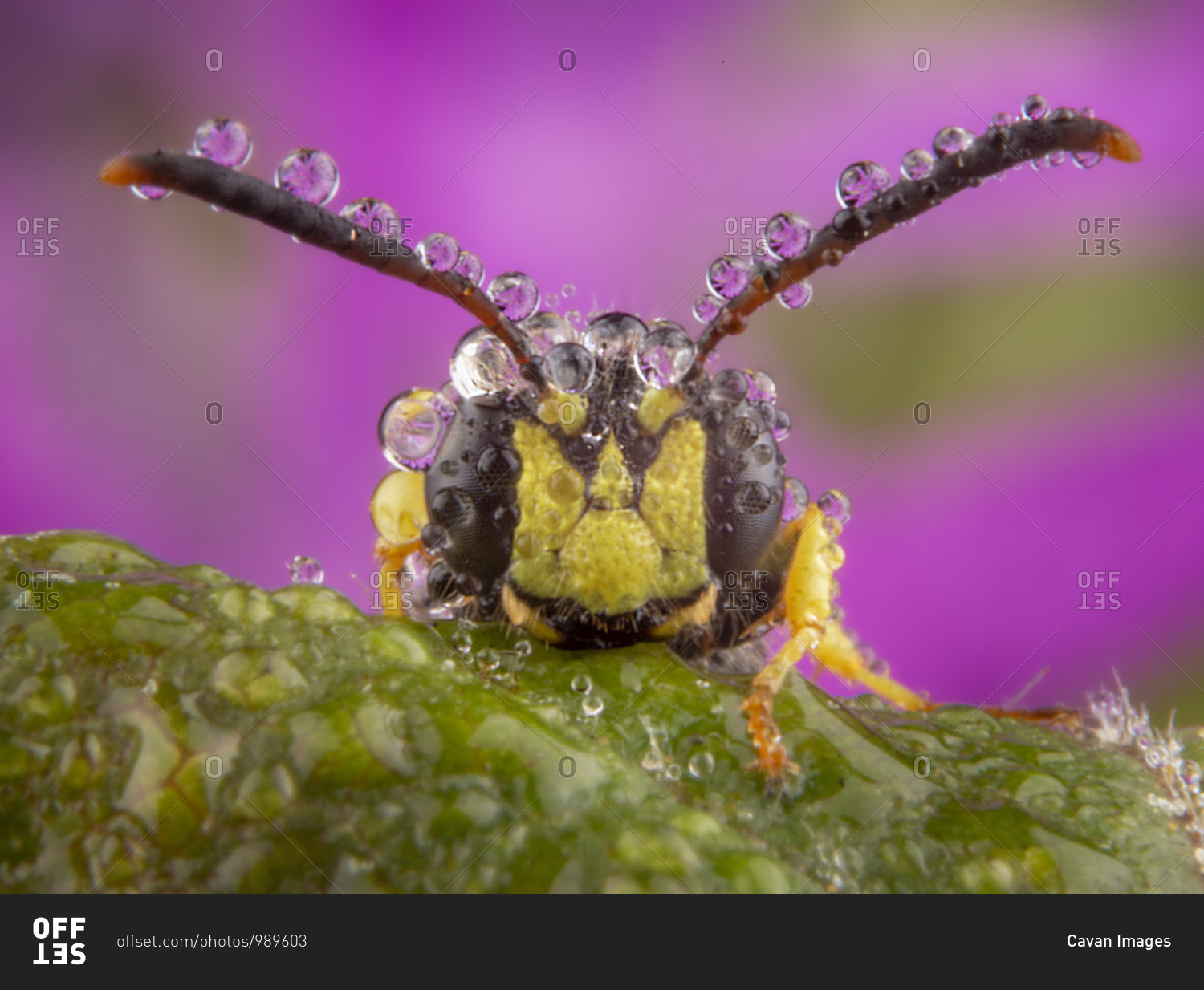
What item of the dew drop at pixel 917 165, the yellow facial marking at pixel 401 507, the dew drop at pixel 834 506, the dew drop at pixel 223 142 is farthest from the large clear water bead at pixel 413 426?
the dew drop at pixel 917 165

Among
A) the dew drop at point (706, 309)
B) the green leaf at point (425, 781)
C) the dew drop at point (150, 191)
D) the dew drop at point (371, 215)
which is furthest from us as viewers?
the dew drop at point (706, 309)

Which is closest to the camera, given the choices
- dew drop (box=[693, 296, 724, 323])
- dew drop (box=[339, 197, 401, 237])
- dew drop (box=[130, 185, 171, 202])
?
dew drop (box=[130, 185, 171, 202])

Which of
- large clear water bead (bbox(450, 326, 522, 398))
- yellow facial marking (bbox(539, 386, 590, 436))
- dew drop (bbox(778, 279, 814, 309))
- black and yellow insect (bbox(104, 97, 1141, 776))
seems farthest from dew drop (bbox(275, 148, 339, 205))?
dew drop (bbox(778, 279, 814, 309))

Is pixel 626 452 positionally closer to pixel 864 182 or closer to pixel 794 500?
pixel 794 500

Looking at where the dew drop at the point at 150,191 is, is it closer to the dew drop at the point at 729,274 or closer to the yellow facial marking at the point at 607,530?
the yellow facial marking at the point at 607,530

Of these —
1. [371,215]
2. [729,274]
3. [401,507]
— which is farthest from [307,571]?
[729,274]

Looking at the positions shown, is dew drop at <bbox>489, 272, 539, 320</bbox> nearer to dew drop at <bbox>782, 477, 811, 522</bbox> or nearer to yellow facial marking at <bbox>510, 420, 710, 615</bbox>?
yellow facial marking at <bbox>510, 420, 710, 615</bbox>
